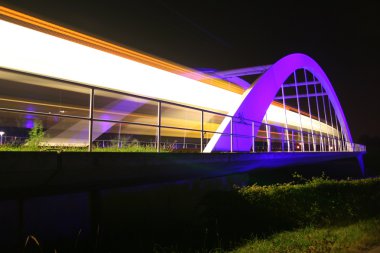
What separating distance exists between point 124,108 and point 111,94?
12.0ft

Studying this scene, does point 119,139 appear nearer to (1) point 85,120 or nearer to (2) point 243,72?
(1) point 85,120

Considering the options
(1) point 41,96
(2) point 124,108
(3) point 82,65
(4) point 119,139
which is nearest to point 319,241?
(4) point 119,139

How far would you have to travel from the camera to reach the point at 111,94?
1594 cm

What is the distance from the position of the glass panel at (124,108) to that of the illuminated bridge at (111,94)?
0.06 m

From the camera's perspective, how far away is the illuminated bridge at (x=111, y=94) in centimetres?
961

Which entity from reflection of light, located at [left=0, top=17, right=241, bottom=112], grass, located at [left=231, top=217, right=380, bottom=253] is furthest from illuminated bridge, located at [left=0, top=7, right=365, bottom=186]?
grass, located at [left=231, top=217, right=380, bottom=253]

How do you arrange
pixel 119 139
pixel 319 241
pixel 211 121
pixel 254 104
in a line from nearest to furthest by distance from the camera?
pixel 319 241 → pixel 119 139 → pixel 254 104 → pixel 211 121

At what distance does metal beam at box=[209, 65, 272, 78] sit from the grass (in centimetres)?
1178

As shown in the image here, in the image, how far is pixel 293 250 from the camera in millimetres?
5949

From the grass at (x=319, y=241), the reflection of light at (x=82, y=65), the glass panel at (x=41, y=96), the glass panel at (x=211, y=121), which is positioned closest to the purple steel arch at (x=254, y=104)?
the grass at (x=319, y=241)

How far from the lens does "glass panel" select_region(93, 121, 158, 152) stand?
802 cm

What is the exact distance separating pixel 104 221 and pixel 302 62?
20.5 meters

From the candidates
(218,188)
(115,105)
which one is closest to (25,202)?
(218,188)

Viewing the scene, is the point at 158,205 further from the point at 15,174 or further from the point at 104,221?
the point at 15,174
